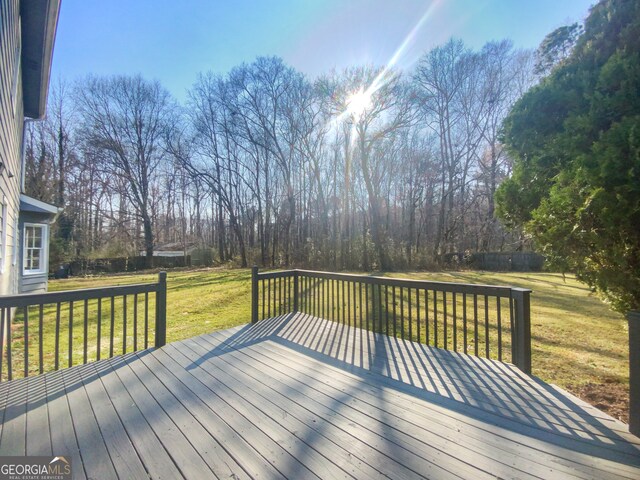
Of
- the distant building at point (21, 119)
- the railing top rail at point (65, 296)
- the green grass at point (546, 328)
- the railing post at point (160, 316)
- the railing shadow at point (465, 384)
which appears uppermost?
the distant building at point (21, 119)

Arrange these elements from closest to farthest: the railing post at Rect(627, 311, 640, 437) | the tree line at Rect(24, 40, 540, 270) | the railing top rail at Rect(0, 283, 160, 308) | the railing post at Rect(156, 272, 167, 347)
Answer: the railing post at Rect(627, 311, 640, 437), the railing top rail at Rect(0, 283, 160, 308), the railing post at Rect(156, 272, 167, 347), the tree line at Rect(24, 40, 540, 270)

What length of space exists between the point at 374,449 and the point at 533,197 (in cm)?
287

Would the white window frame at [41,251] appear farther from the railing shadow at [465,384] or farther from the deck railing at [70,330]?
the railing shadow at [465,384]

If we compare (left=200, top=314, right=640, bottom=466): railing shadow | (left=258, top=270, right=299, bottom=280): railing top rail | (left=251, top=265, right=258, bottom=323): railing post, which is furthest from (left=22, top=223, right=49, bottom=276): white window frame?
(left=200, top=314, right=640, bottom=466): railing shadow

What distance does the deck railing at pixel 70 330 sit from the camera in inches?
102

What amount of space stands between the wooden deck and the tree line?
1234 cm

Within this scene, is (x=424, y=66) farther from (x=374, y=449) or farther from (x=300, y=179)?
(x=374, y=449)

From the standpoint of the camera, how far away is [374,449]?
1.70 m

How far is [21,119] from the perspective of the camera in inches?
246

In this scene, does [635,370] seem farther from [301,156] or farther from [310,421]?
[301,156]

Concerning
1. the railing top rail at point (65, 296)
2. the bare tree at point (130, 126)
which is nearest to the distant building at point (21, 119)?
the railing top rail at point (65, 296)

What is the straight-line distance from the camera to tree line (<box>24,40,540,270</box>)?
52.0ft

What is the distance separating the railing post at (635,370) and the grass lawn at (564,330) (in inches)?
31.0
